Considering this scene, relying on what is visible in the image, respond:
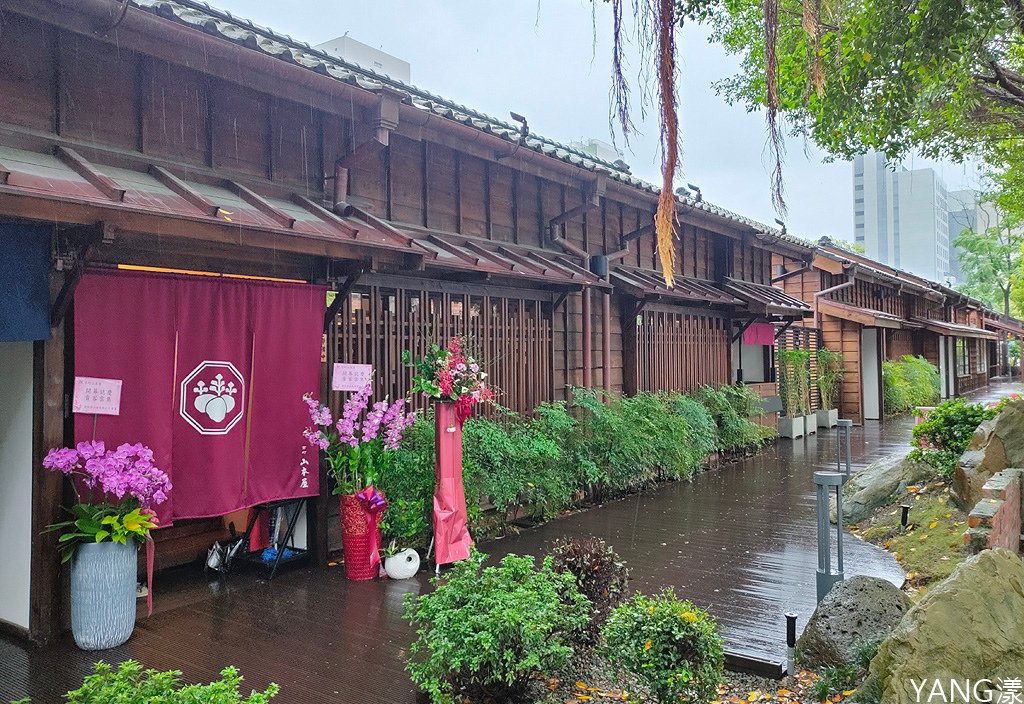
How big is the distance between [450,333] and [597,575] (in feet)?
14.4

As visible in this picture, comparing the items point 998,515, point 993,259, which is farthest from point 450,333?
point 993,259

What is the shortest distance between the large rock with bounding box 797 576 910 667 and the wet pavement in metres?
0.29

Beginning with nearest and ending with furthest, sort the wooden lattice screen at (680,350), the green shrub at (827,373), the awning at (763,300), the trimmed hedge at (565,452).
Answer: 1. the trimmed hedge at (565,452)
2. the wooden lattice screen at (680,350)
3. the awning at (763,300)
4. the green shrub at (827,373)

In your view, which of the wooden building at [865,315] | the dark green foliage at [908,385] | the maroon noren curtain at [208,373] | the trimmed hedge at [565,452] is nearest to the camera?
the maroon noren curtain at [208,373]

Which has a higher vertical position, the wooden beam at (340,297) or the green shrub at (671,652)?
the wooden beam at (340,297)

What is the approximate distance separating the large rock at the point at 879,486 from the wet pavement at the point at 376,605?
571 millimetres

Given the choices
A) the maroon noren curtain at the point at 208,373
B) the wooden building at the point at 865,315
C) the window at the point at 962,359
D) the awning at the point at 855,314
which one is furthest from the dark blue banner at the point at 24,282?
the window at the point at 962,359

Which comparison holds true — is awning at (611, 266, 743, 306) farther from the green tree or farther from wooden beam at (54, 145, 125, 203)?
the green tree

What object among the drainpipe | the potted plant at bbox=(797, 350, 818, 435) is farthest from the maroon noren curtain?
the drainpipe

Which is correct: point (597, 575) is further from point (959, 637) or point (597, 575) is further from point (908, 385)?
point (908, 385)

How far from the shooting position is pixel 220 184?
6.59 metres

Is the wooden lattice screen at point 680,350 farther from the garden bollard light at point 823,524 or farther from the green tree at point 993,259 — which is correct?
the green tree at point 993,259

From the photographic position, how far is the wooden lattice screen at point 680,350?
42.0 ft

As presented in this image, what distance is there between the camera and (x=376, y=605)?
605cm
